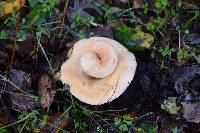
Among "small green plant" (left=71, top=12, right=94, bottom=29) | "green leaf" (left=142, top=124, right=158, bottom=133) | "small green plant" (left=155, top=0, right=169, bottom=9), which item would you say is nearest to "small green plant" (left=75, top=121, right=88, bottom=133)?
"green leaf" (left=142, top=124, right=158, bottom=133)

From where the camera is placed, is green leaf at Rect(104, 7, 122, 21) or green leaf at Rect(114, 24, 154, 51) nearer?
green leaf at Rect(114, 24, 154, 51)

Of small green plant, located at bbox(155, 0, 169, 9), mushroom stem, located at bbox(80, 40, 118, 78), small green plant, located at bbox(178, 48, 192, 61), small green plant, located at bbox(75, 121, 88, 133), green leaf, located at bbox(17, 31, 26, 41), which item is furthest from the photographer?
small green plant, located at bbox(155, 0, 169, 9)

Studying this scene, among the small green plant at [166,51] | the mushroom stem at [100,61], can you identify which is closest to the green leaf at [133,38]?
the small green plant at [166,51]

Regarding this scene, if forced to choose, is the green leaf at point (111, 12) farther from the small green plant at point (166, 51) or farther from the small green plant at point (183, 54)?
the small green plant at point (183, 54)

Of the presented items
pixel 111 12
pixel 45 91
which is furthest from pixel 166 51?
pixel 45 91

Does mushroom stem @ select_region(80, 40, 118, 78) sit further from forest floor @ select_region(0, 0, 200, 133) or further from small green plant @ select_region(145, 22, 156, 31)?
small green plant @ select_region(145, 22, 156, 31)

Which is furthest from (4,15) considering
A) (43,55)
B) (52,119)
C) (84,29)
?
(52,119)

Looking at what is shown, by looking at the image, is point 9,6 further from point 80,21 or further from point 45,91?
point 45,91

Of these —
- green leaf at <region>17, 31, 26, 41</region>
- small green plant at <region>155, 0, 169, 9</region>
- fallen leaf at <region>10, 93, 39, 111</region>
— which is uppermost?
small green plant at <region>155, 0, 169, 9</region>
